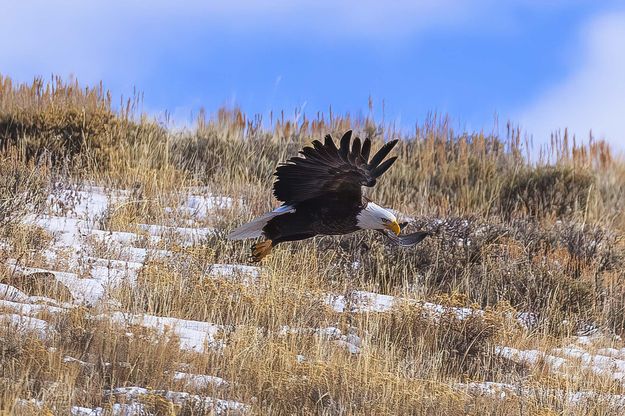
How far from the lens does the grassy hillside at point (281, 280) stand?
→ 630 cm

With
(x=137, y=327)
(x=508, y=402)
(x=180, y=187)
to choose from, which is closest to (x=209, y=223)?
(x=180, y=187)

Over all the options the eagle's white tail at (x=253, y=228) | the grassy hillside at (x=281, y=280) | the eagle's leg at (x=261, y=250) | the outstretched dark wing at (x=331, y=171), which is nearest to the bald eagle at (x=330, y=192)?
the outstretched dark wing at (x=331, y=171)

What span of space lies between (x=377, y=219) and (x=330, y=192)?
42cm

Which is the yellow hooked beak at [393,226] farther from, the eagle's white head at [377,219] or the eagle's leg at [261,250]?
the eagle's leg at [261,250]

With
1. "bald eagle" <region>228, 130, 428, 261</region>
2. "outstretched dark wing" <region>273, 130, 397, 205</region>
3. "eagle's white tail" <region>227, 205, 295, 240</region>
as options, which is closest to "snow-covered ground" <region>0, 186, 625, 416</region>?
"eagle's white tail" <region>227, 205, 295, 240</region>

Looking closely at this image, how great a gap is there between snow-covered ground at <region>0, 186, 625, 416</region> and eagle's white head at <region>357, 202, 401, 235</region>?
3.28 ft

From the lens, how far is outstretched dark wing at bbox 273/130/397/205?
21.8 ft

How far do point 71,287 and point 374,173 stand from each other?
2.91 m

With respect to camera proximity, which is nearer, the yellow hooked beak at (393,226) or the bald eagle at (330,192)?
the bald eagle at (330,192)

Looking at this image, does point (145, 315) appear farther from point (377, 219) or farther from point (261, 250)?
point (377, 219)

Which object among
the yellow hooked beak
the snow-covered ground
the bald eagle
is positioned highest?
the bald eagle

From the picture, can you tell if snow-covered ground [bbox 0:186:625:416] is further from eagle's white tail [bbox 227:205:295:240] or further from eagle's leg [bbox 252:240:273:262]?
eagle's white tail [bbox 227:205:295:240]

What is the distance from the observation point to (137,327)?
22.4 feet

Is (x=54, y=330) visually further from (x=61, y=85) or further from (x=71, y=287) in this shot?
(x=61, y=85)
